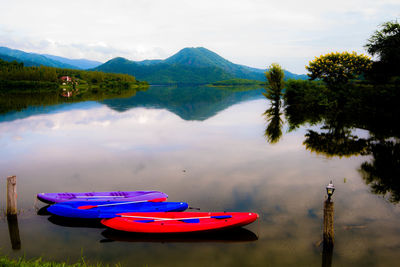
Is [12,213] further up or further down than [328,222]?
further down

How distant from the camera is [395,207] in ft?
60.0

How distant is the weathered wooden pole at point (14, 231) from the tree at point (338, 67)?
7095cm

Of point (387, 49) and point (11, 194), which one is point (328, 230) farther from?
point (387, 49)

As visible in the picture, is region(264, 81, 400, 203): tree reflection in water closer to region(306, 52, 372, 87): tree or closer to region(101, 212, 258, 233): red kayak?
region(306, 52, 372, 87): tree

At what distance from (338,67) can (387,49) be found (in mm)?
10421

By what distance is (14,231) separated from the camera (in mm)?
15688

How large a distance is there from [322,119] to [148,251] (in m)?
49.2

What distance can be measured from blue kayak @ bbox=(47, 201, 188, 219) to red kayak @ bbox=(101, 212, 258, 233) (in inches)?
35.6

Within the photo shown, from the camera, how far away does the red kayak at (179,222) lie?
48.3 ft

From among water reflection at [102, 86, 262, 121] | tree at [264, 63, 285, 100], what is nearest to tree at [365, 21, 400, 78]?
tree at [264, 63, 285, 100]

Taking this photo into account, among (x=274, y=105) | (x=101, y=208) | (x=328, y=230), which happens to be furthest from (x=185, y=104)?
(x=328, y=230)

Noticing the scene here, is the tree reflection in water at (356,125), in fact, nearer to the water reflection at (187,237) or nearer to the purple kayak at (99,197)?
the water reflection at (187,237)

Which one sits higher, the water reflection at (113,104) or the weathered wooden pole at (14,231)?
the water reflection at (113,104)

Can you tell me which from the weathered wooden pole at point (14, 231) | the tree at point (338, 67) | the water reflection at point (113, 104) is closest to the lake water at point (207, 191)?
the weathered wooden pole at point (14, 231)
